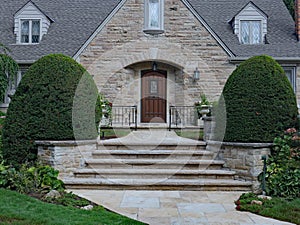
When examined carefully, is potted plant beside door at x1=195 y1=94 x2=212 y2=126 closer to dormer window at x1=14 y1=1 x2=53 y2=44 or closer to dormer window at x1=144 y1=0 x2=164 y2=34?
dormer window at x1=144 y1=0 x2=164 y2=34

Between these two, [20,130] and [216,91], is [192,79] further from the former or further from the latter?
[20,130]

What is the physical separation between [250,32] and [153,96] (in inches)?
201

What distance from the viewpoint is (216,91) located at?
14.0 metres

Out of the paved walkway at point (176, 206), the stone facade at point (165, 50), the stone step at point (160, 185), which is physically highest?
the stone facade at point (165, 50)

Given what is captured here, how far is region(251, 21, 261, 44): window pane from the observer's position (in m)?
15.0

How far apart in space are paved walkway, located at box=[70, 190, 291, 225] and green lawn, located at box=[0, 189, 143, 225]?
1.59ft

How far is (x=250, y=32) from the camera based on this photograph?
49.5 feet

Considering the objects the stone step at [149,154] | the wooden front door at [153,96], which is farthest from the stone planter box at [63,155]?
the wooden front door at [153,96]

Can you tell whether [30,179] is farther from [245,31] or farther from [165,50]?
[245,31]

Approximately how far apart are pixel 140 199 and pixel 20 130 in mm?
3179

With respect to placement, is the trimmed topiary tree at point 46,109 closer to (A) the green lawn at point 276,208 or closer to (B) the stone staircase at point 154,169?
(B) the stone staircase at point 154,169

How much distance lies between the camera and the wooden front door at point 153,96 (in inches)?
592

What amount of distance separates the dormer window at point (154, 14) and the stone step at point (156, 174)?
7775mm

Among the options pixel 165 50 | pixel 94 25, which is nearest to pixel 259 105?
pixel 165 50
